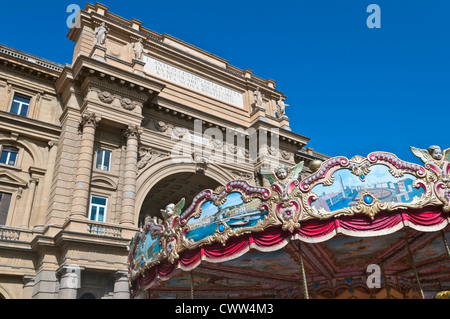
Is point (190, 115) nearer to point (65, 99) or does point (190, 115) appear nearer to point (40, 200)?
point (65, 99)

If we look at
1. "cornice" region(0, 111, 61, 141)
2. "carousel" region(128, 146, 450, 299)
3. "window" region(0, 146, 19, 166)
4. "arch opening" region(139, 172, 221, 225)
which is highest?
"cornice" region(0, 111, 61, 141)

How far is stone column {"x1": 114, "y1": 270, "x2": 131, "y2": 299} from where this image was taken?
55.6 feet

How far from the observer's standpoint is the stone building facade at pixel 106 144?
57.1 feet

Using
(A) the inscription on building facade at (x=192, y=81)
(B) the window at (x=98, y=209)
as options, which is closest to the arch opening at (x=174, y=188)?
(B) the window at (x=98, y=209)

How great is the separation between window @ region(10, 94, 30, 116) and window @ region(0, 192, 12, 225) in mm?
5015

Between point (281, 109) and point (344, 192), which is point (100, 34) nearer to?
point (281, 109)

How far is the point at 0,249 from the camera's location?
56.1 feet

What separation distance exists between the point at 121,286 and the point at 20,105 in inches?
482

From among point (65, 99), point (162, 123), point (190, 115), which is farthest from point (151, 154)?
point (65, 99)

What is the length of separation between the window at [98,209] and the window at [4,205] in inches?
160

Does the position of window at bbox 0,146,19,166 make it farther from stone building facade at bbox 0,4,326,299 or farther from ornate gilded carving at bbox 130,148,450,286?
ornate gilded carving at bbox 130,148,450,286

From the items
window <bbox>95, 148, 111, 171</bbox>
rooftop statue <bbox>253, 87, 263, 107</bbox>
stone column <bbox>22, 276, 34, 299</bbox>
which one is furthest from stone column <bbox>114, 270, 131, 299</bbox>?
rooftop statue <bbox>253, 87, 263, 107</bbox>

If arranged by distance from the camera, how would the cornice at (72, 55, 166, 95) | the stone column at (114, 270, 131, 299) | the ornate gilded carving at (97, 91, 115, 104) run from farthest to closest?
1. the ornate gilded carving at (97, 91, 115, 104)
2. the cornice at (72, 55, 166, 95)
3. the stone column at (114, 270, 131, 299)
